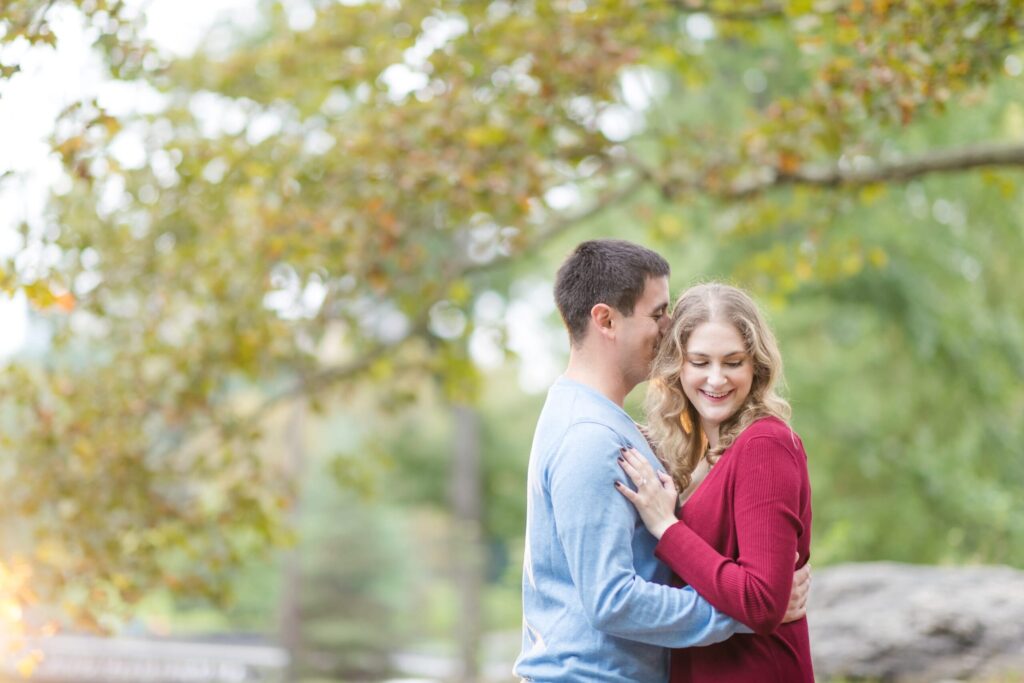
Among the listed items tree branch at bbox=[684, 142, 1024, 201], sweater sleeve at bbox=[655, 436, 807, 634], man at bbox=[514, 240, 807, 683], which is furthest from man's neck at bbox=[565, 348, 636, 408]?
tree branch at bbox=[684, 142, 1024, 201]

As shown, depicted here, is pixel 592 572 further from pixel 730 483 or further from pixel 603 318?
pixel 603 318

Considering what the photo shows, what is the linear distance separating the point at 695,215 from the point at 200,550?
7.39 m

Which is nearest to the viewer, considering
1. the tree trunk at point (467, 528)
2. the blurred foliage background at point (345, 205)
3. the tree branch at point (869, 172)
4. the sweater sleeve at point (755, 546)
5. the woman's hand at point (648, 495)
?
the sweater sleeve at point (755, 546)

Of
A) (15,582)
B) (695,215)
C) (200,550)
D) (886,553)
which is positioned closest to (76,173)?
(15,582)

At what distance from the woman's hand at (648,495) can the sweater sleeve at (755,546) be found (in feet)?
0.11

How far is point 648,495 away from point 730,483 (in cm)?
20

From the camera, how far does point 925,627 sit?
7.35 metres

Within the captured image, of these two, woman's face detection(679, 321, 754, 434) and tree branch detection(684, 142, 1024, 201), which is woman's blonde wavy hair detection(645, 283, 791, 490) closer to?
woman's face detection(679, 321, 754, 434)

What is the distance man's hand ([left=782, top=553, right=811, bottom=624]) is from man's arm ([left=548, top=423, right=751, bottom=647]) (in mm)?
188

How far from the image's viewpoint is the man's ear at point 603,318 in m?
2.84

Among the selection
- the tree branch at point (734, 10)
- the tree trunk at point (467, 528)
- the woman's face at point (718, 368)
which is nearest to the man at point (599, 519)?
the woman's face at point (718, 368)

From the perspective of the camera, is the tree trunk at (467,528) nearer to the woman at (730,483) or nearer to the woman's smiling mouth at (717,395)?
the woman at (730,483)

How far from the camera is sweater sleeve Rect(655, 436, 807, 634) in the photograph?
2.55m

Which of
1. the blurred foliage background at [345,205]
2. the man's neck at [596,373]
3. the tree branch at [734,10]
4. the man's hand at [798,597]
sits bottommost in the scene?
the man's hand at [798,597]
